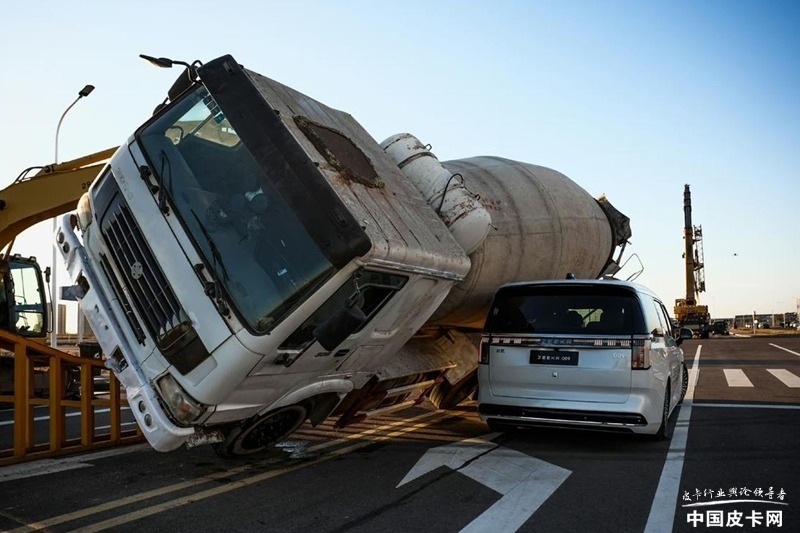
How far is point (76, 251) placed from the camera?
19.6 feet

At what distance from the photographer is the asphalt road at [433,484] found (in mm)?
4773

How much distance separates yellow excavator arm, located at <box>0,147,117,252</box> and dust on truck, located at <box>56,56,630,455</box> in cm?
321

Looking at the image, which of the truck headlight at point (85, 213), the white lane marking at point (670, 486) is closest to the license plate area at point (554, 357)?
the white lane marking at point (670, 486)

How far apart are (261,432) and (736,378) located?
12.3 meters

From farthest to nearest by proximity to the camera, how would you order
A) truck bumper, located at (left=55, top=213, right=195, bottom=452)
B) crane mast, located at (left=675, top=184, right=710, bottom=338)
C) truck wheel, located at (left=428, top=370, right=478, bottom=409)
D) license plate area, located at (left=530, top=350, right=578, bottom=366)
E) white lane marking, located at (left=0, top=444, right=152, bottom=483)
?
crane mast, located at (left=675, top=184, right=710, bottom=338), truck wheel, located at (left=428, top=370, right=478, bottom=409), license plate area, located at (left=530, top=350, right=578, bottom=366), white lane marking, located at (left=0, top=444, right=152, bottom=483), truck bumper, located at (left=55, top=213, right=195, bottom=452)

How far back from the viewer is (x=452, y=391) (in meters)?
8.91

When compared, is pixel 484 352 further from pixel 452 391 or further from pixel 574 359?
pixel 452 391

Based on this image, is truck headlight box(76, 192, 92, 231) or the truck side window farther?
truck headlight box(76, 192, 92, 231)

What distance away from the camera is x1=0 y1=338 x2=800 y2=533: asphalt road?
188 inches

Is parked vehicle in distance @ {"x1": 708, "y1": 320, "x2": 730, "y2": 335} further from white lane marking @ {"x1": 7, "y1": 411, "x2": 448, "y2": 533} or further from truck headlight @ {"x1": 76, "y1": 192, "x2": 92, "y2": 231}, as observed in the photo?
truck headlight @ {"x1": 76, "y1": 192, "x2": 92, "y2": 231}

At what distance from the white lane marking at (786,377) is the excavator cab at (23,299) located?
13841mm

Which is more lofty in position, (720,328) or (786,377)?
(786,377)

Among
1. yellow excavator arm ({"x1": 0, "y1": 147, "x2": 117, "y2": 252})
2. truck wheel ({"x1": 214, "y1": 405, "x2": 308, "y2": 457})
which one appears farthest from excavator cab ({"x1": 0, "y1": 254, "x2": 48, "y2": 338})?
truck wheel ({"x1": 214, "y1": 405, "x2": 308, "y2": 457})

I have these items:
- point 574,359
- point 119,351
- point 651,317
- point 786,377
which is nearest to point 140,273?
point 119,351
